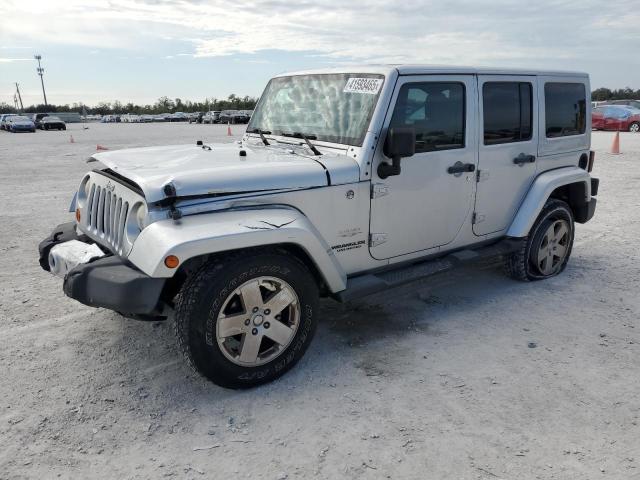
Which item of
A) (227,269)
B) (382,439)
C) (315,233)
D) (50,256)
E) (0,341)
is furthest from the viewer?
(0,341)

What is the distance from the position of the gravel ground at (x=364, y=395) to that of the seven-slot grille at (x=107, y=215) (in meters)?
0.84

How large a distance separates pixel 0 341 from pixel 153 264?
1.88 metres

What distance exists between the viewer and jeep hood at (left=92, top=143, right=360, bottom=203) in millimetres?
2947

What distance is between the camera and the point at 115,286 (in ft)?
9.09

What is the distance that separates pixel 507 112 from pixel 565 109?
0.96 metres

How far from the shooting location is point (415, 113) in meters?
3.73

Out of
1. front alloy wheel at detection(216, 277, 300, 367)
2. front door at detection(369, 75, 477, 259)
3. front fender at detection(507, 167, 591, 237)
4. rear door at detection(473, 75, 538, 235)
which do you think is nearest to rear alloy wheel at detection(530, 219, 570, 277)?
front fender at detection(507, 167, 591, 237)

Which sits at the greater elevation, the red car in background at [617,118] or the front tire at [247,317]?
the red car in background at [617,118]

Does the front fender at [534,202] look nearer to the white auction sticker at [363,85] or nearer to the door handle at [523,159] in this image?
the door handle at [523,159]

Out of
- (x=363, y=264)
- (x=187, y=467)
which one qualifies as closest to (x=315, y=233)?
(x=363, y=264)

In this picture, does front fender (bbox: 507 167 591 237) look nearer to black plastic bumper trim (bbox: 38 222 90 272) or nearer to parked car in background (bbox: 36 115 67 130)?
black plastic bumper trim (bbox: 38 222 90 272)

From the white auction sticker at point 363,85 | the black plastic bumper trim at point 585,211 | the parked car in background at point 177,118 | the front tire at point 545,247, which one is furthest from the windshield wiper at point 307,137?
the parked car in background at point 177,118

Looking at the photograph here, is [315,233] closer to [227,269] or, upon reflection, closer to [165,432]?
[227,269]

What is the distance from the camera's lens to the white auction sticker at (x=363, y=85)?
11.8 feet
